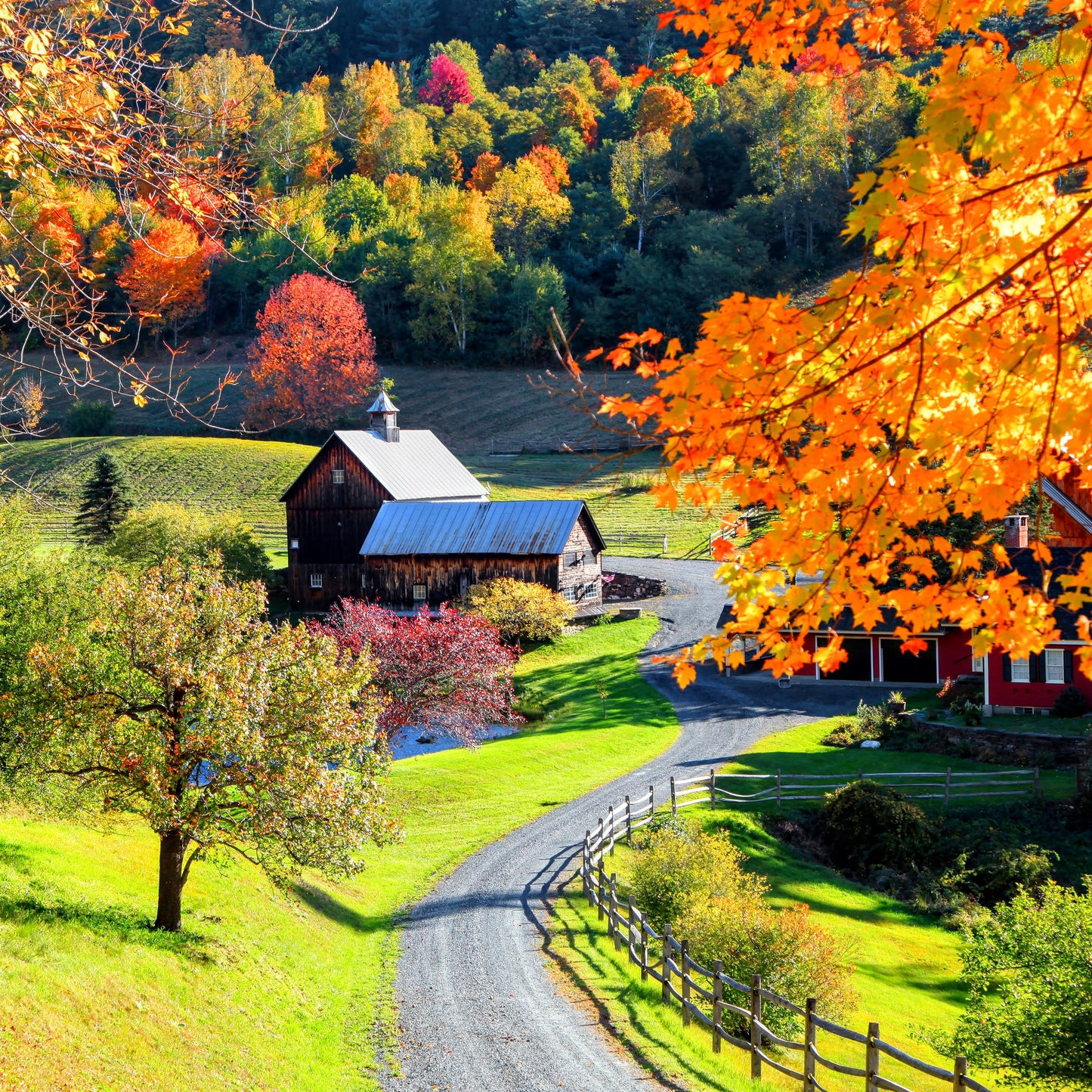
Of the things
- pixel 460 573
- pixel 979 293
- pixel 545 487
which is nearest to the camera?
pixel 979 293

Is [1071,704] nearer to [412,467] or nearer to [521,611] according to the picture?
[521,611]

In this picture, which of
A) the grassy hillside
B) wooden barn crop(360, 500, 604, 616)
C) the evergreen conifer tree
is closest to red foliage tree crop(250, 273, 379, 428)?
the grassy hillside

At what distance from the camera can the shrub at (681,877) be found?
20.5 meters

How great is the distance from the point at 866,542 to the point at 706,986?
14326 millimetres

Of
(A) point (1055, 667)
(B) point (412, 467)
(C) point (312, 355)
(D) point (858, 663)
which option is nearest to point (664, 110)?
(C) point (312, 355)

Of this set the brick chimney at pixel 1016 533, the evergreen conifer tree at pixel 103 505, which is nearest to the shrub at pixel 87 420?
the evergreen conifer tree at pixel 103 505

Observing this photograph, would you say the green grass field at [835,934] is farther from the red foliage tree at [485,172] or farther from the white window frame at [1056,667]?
the red foliage tree at [485,172]

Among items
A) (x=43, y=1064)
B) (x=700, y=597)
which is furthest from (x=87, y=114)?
(x=700, y=597)

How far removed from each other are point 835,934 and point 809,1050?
8753 millimetres

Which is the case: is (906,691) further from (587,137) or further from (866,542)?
(587,137)

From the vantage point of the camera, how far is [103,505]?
54.6 metres

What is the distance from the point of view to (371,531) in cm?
5322

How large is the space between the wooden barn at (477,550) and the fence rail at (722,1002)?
23774mm

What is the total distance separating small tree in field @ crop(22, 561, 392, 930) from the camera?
54.1 feet
